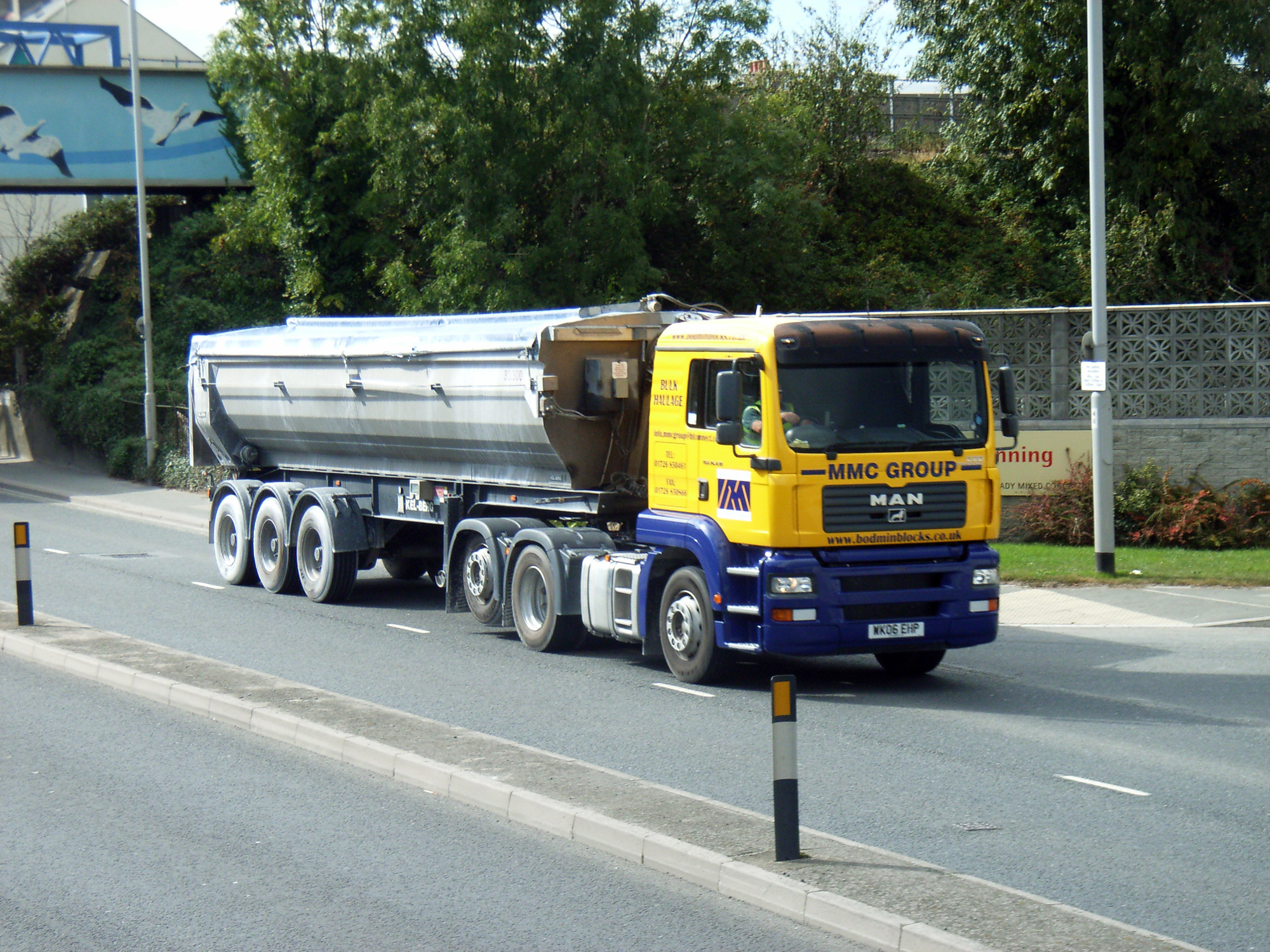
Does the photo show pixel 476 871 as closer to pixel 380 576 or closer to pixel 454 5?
pixel 380 576

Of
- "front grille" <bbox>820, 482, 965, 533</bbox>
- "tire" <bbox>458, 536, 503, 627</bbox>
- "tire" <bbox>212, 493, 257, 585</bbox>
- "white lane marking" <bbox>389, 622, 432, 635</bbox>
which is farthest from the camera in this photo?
"tire" <bbox>212, 493, 257, 585</bbox>

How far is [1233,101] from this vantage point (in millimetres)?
25156

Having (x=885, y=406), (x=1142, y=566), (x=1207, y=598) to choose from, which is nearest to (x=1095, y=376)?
(x=1142, y=566)

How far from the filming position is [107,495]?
30453 millimetres

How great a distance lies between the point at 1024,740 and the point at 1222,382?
1173cm

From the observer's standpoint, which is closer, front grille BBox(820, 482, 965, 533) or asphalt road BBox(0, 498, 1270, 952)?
asphalt road BBox(0, 498, 1270, 952)

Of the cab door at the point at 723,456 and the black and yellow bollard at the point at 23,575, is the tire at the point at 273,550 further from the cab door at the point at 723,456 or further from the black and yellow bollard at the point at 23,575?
the cab door at the point at 723,456

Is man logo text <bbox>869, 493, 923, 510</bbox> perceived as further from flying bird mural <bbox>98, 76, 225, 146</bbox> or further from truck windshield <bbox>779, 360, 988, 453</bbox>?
flying bird mural <bbox>98, 76, 225, 146</bbox>

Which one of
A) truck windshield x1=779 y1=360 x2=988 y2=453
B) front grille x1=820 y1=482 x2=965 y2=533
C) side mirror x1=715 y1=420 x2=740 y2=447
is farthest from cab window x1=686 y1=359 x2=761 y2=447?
front grille x1=820 y1=482 x2=965 y2=533

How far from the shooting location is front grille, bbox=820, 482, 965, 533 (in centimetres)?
1088

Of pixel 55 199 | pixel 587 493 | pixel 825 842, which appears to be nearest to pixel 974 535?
pixel 587 493

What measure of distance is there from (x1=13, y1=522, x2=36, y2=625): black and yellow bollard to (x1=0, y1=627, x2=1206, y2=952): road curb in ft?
8.60

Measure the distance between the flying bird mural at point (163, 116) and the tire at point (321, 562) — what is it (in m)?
23.7

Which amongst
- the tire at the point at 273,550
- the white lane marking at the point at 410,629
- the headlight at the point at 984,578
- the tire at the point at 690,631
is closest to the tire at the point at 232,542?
the tire at the point at 273,550
